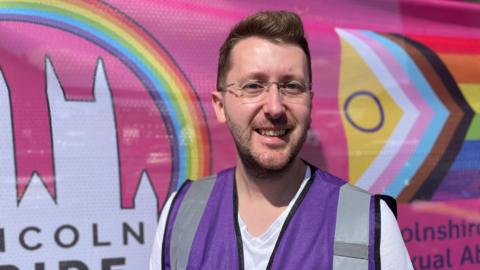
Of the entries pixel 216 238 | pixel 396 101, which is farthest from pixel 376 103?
pixel 216 238

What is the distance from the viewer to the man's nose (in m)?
1.28

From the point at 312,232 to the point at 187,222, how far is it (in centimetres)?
38

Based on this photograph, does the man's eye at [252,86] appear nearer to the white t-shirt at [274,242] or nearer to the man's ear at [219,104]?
the man's ear at [219,104]

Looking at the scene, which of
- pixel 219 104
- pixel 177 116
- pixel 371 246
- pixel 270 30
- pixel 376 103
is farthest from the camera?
pixel 376 103

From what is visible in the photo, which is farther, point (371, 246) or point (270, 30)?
point (270, 30)

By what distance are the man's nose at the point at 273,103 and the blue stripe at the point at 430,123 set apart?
1108 millimetres

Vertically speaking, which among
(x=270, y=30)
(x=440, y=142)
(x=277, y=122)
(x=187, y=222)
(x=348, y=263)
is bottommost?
(x=348, y=263)

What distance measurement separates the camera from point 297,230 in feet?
4.41

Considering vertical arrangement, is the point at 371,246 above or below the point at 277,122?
below

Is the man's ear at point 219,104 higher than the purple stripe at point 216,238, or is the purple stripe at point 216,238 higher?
the man's ear at point 219,104

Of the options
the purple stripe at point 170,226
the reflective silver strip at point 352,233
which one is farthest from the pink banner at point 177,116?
the reflective silver strip at point 352,233

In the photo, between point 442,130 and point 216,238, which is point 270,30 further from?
point 442,130

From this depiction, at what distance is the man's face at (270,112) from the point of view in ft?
4.30

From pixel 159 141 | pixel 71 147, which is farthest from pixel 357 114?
pixel 71 147
